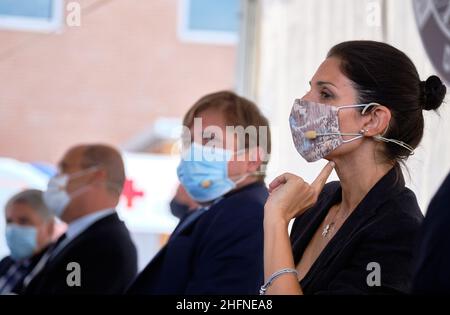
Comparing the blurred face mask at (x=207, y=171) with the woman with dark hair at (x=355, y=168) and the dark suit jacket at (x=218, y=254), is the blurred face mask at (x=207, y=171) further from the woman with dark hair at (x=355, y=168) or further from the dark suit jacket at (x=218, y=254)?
the woman with dark hair at (x=355, y=168)

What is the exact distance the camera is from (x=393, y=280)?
184cm

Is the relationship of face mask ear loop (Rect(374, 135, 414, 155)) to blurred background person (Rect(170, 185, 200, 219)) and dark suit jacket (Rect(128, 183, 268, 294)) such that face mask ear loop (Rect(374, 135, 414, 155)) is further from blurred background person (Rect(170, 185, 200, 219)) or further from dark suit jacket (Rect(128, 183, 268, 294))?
blurred background person (Rect(170, 185, 200, 219))

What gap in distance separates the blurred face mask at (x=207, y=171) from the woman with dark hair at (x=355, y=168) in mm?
653

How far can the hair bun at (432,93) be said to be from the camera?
7.15ft

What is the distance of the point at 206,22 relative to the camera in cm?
1246

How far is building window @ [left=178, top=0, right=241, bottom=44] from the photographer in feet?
38.7

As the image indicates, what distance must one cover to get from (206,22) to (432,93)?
412 inches

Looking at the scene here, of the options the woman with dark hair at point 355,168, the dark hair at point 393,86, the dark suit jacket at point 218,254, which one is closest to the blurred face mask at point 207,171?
the dark suit jacket at point 218,254

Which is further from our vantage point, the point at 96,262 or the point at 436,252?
the point at 96,262

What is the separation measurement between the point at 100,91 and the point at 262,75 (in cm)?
760

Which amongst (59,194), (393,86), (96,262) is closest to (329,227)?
(393,86)

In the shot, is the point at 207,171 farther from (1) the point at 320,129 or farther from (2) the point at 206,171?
(1) the point at 320,129
